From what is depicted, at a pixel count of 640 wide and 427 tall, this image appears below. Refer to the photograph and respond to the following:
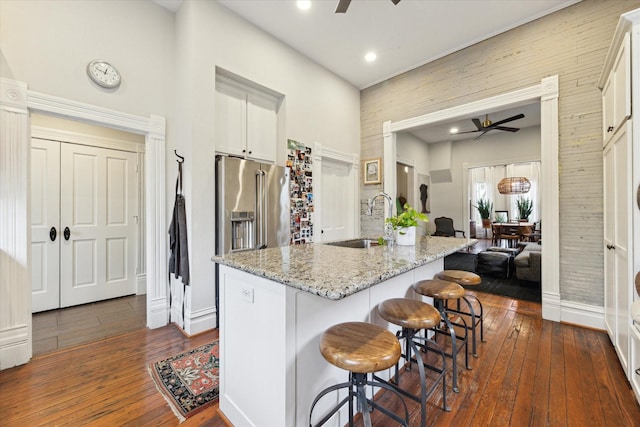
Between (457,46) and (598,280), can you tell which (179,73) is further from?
(598,280)

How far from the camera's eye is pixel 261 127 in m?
3.41

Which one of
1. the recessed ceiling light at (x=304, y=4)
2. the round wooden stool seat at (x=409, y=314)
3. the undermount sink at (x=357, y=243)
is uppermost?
the recessed ceiling light at (x=304, y=4)

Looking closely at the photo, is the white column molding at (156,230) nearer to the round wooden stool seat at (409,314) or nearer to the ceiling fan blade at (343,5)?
the ceiling fan blade at (343,5)

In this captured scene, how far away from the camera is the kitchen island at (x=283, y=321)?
1.17 m

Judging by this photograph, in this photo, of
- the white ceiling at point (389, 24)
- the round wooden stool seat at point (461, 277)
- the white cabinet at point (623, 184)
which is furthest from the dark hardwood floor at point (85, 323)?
the white cabinet at point (623, 184)

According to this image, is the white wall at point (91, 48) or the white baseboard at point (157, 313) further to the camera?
the white baseboard at point (157, 313)

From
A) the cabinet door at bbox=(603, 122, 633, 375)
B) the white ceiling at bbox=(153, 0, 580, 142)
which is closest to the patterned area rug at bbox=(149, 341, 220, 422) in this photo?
the cabinet door at bbox=(603, 122, 633, 375)

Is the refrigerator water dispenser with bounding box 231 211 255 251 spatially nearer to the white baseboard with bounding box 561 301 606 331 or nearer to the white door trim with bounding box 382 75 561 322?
the white door trim with bounding box 382 75 561 322

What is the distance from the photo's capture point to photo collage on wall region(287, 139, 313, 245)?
11.8 ft

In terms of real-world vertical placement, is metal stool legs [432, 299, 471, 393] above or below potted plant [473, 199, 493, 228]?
below

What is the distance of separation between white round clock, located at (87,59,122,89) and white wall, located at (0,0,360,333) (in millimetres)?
53

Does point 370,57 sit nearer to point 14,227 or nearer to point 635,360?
point 635,360

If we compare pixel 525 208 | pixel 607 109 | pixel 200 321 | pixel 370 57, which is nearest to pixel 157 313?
pixel 200 321

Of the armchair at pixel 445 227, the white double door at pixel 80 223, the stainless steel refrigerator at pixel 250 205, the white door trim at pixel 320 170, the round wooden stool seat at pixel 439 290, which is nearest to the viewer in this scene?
the round wooden stool seat at pixel 439 290
